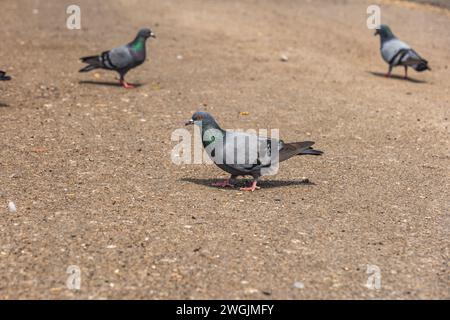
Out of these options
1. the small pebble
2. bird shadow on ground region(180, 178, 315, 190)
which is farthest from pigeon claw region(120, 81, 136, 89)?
the small pebble

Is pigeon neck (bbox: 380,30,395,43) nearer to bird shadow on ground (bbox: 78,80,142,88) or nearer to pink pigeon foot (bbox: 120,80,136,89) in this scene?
bird shadow on ground (bbox: 78,80,142,88)

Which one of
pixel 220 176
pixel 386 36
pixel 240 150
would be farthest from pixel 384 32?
pixel 240 150

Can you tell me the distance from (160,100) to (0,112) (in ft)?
6.91

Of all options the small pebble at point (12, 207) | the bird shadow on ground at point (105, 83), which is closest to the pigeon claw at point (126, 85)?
the bird shadow on ground at point (105, 83)

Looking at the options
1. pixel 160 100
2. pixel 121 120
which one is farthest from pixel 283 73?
pixel 121 120

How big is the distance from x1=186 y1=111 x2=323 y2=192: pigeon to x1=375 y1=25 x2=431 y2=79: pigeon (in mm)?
5901

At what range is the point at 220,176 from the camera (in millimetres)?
7043

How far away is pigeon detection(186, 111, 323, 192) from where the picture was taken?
6.21 metres

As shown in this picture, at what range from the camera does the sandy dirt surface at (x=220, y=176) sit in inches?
186

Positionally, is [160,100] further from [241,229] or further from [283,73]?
[241,229]

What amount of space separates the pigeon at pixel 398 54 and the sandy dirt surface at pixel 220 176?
1.04ft

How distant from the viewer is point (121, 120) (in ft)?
29.3

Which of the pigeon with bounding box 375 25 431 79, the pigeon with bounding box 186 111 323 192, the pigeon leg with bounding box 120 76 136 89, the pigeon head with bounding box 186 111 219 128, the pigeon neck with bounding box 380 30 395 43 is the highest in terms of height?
the pigeon neck with bounding box 380 30 395 43
